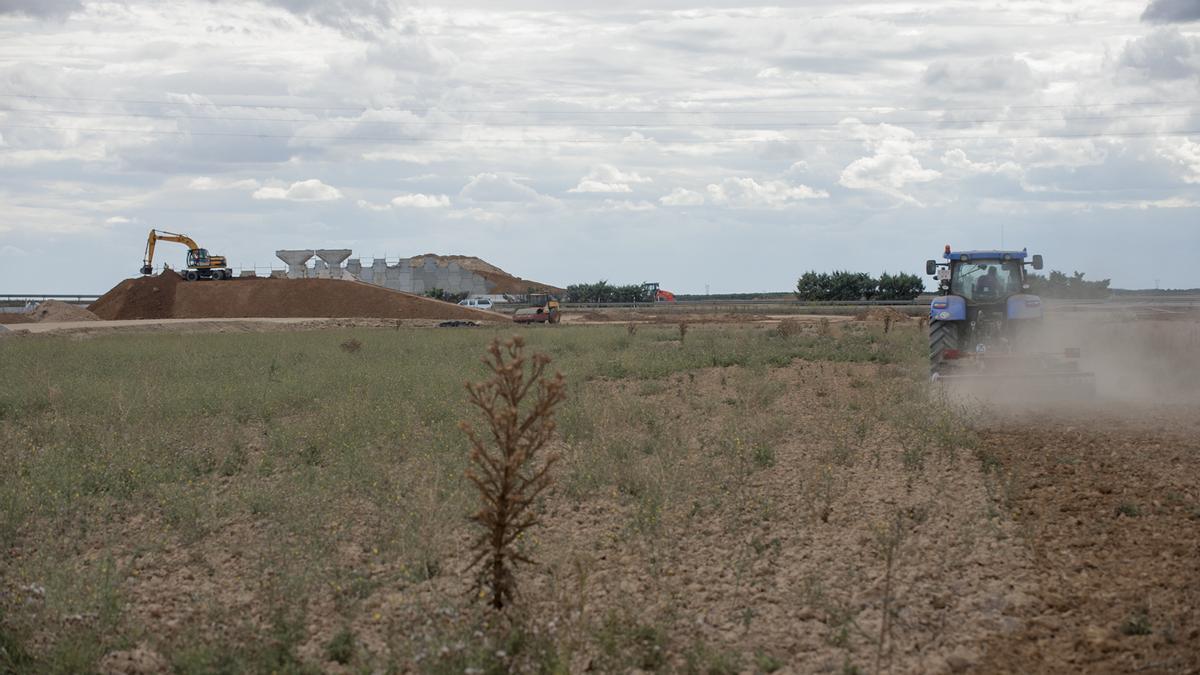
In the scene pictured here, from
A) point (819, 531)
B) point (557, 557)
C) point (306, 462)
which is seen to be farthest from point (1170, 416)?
point (306, 462)

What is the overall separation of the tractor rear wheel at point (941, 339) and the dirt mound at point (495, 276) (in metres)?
81.5

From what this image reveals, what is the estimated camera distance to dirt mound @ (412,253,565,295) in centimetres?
10242

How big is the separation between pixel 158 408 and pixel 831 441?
9.97m

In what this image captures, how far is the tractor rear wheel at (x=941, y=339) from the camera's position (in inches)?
699

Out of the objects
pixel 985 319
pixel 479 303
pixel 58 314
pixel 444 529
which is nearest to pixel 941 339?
pixel 985 319

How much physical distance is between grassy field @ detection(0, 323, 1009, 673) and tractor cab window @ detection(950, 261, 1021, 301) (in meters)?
2.25

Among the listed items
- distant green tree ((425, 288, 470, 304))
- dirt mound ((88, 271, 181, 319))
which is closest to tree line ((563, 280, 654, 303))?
distant green tree ((425, 288, 470, 304))

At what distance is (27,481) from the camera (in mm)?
11062

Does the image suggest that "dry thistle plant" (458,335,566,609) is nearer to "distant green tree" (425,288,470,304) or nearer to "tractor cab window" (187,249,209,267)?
"tractor cab window" (187,249,209,267)

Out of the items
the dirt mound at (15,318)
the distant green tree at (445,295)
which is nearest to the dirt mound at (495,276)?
the distant green tree at (445,295)

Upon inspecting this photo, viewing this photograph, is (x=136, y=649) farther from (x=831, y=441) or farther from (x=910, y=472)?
(x=831, y=441)

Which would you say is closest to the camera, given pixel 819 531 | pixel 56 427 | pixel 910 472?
pixel 819 531

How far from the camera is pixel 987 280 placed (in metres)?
18.2

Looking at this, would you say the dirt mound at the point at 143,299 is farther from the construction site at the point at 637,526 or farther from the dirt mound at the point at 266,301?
the construction site at the point at 637,526
